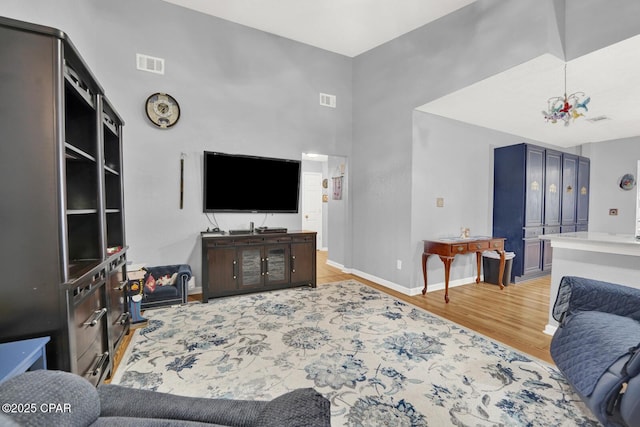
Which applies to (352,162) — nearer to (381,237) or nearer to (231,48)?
(381,237)

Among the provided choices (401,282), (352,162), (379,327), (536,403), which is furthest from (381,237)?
(536,403)

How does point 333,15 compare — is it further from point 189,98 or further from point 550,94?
point 550,94

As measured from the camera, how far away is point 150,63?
3.49 metres

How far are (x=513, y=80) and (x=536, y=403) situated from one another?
9.92 ft

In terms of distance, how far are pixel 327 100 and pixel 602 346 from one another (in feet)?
14.3

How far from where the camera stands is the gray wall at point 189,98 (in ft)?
11.0

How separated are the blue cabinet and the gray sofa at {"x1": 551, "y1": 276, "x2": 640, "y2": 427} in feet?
9.45

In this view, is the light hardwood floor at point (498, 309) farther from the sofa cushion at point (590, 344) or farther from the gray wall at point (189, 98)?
the gray wall at point (189, 98)

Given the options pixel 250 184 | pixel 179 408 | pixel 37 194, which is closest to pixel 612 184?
pixel 250 184

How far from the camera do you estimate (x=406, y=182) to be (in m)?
3.94

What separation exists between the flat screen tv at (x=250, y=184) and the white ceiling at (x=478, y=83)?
6.15 ft

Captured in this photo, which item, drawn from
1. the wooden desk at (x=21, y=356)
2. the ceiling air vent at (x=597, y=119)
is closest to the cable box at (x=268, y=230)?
the wooden desk at (x=21, y=356)

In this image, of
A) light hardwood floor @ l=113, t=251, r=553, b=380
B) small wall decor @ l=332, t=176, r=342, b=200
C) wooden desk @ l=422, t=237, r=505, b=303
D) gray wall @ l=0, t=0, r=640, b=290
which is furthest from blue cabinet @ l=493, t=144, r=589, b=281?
Answer: small wall decor @ l=332, t=176, r=342, b=200

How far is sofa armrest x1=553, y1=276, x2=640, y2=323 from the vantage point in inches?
68.3
